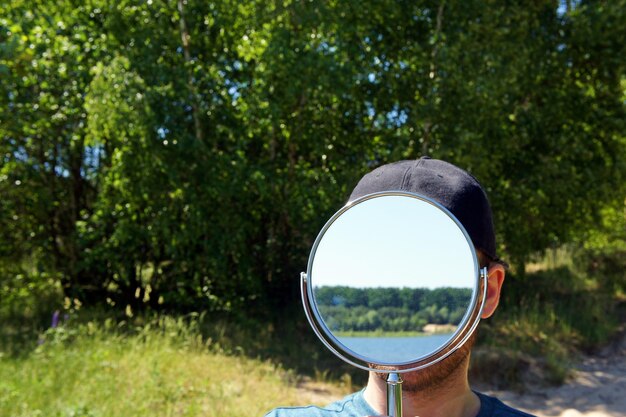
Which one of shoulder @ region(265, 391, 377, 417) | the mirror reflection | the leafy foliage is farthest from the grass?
the mirror reflection

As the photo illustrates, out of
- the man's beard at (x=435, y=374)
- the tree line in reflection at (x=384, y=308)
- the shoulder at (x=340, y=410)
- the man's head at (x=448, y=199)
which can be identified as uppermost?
the man's head at (x=448, y=199)

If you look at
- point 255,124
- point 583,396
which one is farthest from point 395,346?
point 583,396

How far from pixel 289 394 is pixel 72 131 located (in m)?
Answer: 4.98

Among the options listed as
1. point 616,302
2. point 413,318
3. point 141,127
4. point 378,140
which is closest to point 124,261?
point 141,127

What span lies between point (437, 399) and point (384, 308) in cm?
28

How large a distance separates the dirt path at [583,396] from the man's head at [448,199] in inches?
235

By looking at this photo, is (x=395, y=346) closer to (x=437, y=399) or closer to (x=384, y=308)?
(x=384, y=308)

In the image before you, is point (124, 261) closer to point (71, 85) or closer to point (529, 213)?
point (71, 85)

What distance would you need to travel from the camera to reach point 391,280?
3.53 feet

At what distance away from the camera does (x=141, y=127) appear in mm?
6844

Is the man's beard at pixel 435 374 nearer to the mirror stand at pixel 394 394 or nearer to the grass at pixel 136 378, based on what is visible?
the mirror stand at pixel 394 394

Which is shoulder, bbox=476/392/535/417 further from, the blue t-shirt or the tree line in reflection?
the tree line in reflection

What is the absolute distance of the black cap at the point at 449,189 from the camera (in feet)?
3.78

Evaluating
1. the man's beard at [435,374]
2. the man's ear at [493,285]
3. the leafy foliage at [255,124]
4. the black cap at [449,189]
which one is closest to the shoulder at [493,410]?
the man's beard at [435,374]
